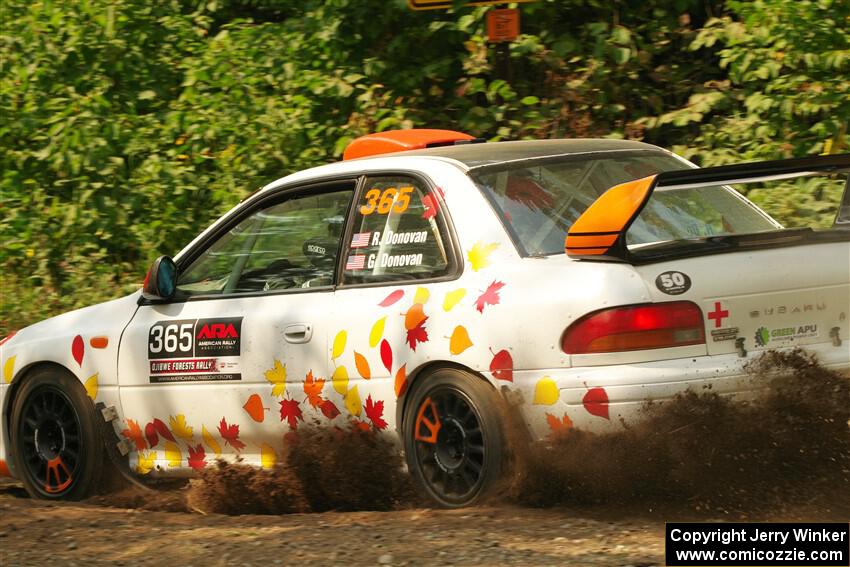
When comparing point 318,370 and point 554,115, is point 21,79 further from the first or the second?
point 318,370

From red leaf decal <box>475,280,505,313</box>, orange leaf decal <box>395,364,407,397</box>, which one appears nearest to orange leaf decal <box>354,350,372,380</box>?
orange leaf decal <box>395,364,407,397</box>

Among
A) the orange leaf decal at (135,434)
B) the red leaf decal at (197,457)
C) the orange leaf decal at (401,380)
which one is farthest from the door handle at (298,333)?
the orange leaf decal at (135,434)

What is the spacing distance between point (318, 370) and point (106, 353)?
139 centimetres

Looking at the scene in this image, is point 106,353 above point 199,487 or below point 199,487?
above

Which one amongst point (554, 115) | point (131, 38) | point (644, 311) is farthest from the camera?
point (131, 38)

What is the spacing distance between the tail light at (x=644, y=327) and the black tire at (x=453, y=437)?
1.70 feet

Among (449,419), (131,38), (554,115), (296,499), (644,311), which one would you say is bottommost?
(296,499)

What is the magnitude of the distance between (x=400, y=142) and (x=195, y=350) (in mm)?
1566

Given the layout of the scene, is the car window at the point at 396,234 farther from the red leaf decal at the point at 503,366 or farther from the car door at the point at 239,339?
the red leaf decal at the point at 503,366

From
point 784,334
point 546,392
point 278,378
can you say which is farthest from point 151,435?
point 784,334

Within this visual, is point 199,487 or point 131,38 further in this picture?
point 131,38

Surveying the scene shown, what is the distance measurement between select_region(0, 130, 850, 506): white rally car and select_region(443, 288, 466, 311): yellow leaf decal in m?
0.02

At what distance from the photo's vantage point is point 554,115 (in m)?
11.3

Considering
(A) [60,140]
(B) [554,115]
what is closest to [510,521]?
(B) [554,115]
